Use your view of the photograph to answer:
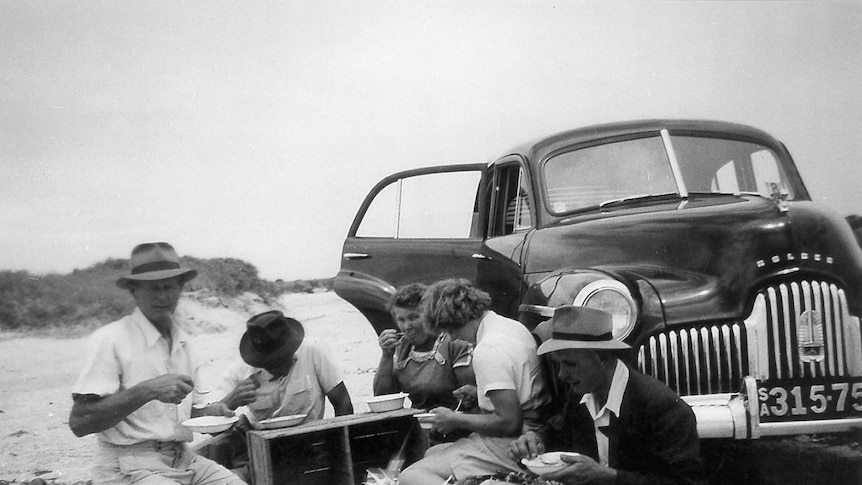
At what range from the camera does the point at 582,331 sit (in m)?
2.11

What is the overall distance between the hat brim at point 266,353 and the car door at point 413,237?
1.97ft

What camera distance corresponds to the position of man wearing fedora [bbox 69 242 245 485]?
7.59 ft

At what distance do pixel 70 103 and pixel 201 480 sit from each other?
1.69m

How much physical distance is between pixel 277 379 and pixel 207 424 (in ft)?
1.65

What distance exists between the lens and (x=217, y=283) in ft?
9.71

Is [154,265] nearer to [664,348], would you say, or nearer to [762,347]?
[664,348]

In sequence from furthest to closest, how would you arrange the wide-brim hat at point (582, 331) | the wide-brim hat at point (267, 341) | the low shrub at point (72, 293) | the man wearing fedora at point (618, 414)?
1. the wide-brim hat at point (267, 341)
2. the low shrub at point (72, 293)
3. the wide-brim hat at point (582, 331)
4. the man wearing fedora at point (618, 414)

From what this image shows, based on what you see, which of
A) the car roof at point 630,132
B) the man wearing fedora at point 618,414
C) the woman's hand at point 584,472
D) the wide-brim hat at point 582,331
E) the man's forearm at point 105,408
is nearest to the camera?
the man wearing fedora at point 618,414

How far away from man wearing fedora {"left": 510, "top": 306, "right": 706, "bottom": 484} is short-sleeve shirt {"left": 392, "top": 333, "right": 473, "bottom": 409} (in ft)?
2.09

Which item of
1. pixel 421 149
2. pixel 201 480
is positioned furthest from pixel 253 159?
pixel 201 480

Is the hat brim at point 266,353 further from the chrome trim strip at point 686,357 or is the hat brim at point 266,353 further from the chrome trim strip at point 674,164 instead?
the chrome trim strip at point 674,164

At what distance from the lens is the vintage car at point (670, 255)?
245 cm

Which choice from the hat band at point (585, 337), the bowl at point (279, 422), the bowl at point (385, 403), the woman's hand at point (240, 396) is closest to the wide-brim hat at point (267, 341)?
the woman's hand at point (240, 396)

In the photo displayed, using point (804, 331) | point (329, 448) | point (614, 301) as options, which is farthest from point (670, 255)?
point (329, 448)
